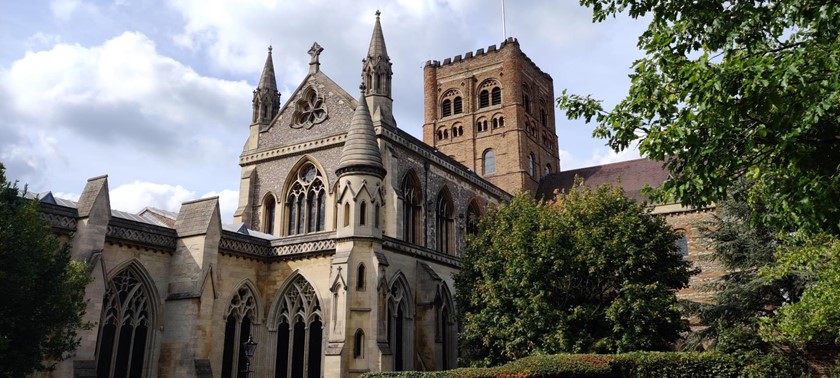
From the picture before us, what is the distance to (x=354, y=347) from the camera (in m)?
20.4

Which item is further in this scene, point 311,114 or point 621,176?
point 621,176

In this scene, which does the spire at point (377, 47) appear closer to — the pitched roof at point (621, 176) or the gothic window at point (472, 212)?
the gothic window at point (472, 212)

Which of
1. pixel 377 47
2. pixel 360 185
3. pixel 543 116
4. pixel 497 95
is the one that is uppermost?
pixel 497 95

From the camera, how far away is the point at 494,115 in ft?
163

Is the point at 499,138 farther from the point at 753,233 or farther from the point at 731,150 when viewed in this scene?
the point at 731,150

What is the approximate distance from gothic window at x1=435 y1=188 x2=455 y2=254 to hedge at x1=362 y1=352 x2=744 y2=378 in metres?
14.1

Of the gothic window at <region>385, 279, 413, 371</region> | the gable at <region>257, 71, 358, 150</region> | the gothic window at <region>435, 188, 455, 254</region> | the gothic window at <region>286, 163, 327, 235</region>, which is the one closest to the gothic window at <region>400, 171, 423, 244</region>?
the gothic window at <region>435, 188, 455, 254</region>

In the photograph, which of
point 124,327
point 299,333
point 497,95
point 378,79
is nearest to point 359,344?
point 299,333

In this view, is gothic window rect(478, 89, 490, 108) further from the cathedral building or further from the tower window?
the cathedral building

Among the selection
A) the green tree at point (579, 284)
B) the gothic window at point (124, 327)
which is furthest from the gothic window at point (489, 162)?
the gothic window at point (124, 327)

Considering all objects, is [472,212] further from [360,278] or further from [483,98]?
[483,98]

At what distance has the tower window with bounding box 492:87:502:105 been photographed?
164 feet

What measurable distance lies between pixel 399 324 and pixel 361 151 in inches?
240

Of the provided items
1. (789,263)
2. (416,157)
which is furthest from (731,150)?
(416,157)
